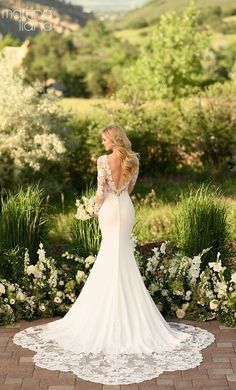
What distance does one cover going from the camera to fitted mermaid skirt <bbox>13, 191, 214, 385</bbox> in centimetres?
740

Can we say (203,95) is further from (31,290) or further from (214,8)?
(214,8)

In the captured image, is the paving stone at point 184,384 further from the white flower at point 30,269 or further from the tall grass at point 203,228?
the tall grass at point 203,228

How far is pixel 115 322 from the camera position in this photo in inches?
298

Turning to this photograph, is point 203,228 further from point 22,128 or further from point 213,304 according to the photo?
point 22,128

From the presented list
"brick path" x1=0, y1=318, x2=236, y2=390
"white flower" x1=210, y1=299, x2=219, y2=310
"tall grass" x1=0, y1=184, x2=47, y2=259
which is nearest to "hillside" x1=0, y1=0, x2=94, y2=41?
"tall grass" x1=0, y1=184, x2=47, y2=259

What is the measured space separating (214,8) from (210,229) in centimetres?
3215

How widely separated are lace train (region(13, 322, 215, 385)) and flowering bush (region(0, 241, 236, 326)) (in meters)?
0.60

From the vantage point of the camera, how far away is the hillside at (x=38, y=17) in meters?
38.8

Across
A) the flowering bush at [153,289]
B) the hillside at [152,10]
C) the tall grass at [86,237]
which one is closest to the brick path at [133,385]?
the flowering bush at [153,289]

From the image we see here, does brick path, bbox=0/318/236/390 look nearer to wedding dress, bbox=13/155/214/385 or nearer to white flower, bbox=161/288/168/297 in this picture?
wedding dress, bbox=13/155/214/385

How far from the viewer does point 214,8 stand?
39844 mm

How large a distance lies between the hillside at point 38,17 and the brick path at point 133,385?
32.1 m

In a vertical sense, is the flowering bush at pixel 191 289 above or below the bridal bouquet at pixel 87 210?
below

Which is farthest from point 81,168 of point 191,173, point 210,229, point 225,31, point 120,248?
point 225,31
